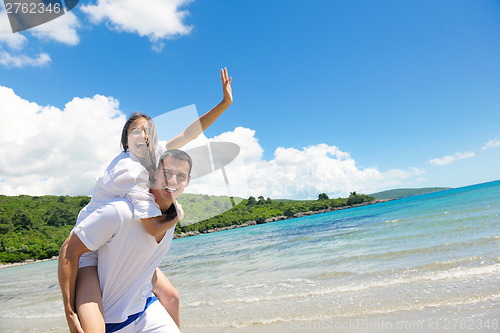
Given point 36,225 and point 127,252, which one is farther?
point 36,225

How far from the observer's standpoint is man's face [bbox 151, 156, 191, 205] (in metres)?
1.89

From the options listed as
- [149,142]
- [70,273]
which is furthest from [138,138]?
[70,273]

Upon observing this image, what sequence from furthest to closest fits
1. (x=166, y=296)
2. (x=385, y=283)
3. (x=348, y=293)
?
(x=385, y=283)
(x=348, y=293)
(x=166, y=296)

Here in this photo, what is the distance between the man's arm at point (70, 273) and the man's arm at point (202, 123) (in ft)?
3.03

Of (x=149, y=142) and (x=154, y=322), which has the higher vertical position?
(x=149, y=142)

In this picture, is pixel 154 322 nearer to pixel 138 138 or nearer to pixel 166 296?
pixel 166 296

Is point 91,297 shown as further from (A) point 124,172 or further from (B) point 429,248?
(B) point 429,248

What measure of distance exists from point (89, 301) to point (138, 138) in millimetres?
971

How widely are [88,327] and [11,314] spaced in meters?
9.29

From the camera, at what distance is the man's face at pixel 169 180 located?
1887mm

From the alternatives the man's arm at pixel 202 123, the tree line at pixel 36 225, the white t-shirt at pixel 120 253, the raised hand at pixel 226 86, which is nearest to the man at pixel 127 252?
the white t-shirt at pixel 120 253

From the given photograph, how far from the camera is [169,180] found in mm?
1888

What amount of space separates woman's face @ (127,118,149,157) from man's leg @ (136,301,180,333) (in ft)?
3.28

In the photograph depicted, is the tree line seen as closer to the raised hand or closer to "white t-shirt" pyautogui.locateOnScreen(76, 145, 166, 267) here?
the raised hand
